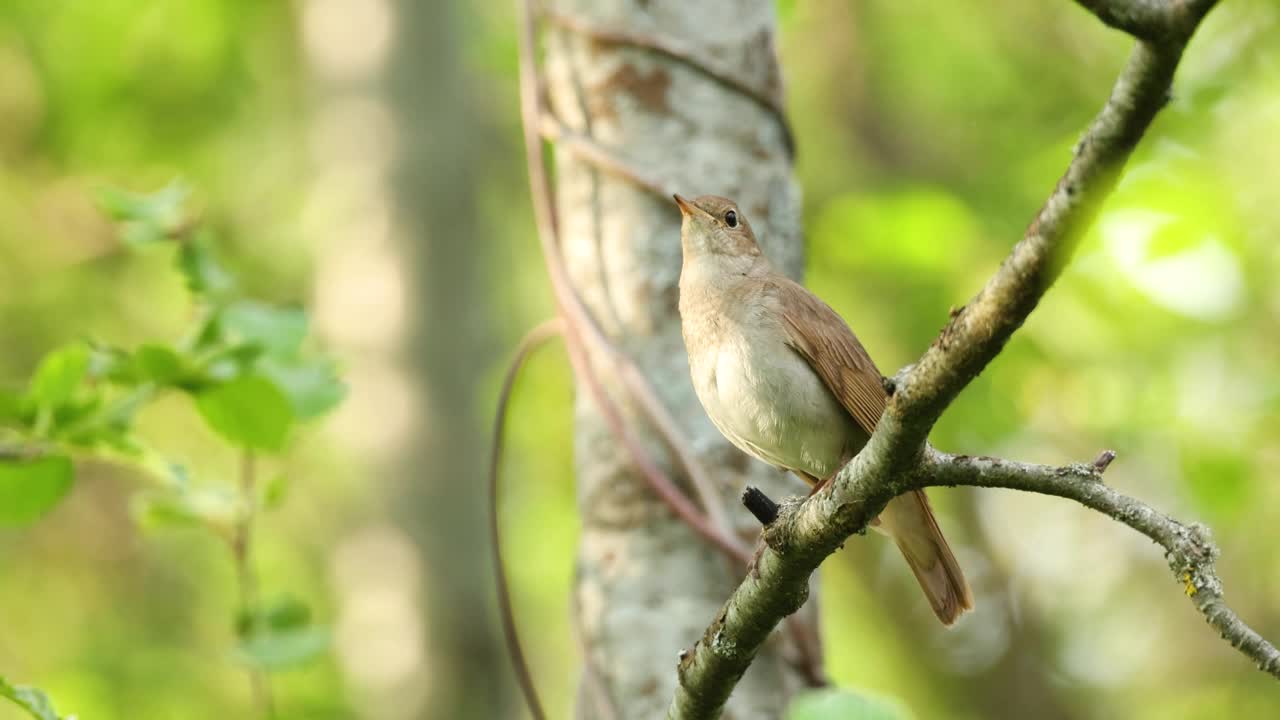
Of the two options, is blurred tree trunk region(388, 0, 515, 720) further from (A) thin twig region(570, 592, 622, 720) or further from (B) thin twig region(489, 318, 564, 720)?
(A) thin twig region(570, 592, 622, 720)

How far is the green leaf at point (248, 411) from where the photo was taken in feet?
10.0

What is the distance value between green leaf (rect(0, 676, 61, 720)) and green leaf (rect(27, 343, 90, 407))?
99cm

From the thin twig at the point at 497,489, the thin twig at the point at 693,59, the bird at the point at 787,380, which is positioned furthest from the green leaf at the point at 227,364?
the thin twig at the point at 693,59

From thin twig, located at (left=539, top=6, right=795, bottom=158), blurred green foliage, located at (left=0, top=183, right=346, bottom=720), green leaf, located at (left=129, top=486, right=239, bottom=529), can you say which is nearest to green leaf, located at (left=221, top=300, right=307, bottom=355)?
blurred green foliage, located at (left=0, top=183, right=346, bottom=720)

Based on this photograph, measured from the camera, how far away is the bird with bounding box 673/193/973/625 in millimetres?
2838

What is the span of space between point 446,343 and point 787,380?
3254mm

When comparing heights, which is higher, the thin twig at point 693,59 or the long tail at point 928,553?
the thin twig at point 693,59

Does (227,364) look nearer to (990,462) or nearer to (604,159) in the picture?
(604,159)

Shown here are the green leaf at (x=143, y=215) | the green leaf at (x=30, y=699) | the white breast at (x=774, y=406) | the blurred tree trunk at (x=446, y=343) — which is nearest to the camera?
the green leaf at (x=30, y=699)

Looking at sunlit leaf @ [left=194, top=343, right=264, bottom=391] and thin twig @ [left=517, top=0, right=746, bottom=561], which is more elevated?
thin twig @ [left=517, top=0, right=746, bottom=561]

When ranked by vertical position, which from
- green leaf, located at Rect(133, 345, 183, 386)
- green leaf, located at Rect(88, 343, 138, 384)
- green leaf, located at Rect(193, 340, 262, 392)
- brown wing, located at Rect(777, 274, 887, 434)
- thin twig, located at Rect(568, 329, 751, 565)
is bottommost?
green leaf, located at Rect(88, 343, 138, 384)

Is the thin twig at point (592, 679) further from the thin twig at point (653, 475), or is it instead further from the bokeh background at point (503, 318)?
the bokeh background at point (503, 318)

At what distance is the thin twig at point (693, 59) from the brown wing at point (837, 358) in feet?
2.36

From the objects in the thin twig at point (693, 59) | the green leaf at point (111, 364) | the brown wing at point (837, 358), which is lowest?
the green leaf at point (111, 364)
